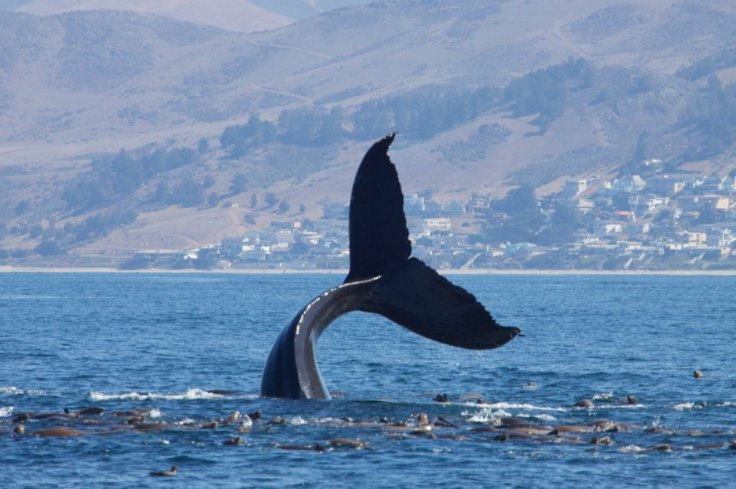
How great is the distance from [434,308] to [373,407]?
21.5ft

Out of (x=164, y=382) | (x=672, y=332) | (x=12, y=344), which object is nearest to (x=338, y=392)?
(x=164, y=382)

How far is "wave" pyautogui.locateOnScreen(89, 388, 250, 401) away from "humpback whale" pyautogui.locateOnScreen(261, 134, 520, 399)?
6.89 m

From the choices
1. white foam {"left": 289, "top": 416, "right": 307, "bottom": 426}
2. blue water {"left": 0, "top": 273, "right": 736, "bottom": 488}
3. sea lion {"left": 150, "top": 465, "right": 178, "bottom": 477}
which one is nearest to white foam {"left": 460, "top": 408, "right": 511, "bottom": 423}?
blue water {"left": 0, "top": 273, "right": 736, "bottom": 488}

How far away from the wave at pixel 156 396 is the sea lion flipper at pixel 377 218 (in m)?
8.89

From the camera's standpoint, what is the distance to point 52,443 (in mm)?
38688

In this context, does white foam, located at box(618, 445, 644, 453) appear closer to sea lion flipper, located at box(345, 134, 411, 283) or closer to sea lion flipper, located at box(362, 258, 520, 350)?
sea lion flipper, located at box(362, 258, 520, 350)

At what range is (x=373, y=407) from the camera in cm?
4556

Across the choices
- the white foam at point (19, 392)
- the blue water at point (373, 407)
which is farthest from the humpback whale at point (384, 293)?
the white foam at point (19, 392)

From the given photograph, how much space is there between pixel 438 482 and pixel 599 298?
129 meters

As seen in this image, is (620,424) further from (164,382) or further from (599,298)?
(599,298)

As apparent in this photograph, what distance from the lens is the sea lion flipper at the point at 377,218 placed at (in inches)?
1559

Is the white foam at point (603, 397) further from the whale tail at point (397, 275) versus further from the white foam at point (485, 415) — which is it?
the whale tail at point (397, 275)

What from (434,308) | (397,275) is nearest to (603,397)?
(397,275)

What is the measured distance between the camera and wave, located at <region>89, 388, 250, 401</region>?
160ft
